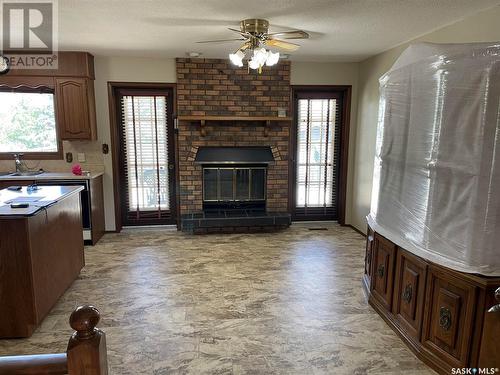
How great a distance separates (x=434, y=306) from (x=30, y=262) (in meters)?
2.73

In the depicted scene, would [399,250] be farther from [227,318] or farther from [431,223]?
[227,318]

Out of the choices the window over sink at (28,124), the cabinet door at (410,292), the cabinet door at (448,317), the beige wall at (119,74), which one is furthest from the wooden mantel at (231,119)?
the cabinet door at (448,317)

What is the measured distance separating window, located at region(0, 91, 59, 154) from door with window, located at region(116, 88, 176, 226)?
895mm

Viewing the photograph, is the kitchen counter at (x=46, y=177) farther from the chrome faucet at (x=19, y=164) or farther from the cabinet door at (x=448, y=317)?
the cabinet door at (x=448, y=317)

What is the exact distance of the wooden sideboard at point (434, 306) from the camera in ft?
6.15

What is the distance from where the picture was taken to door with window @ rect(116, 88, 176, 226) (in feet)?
16.0

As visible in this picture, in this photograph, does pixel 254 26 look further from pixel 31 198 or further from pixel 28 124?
pixel 28 124

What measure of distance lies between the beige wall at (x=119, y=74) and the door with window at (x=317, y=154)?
1.94 metres

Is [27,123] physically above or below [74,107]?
below

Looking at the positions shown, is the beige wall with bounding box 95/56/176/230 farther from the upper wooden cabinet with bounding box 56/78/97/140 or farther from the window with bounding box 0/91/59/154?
the window with bounding box 0/91/59/154

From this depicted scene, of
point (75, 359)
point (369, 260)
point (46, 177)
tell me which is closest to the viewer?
point (75, 359)

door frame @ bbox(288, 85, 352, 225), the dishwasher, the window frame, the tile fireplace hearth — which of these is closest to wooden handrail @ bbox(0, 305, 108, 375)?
the dishwasher

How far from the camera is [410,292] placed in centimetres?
236

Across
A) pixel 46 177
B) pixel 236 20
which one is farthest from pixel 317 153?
pixel 46 177
